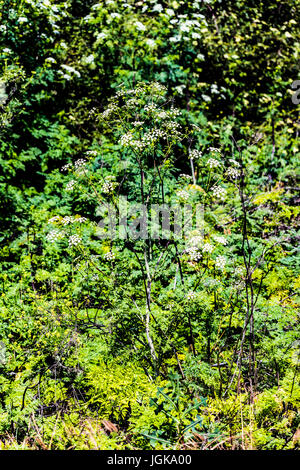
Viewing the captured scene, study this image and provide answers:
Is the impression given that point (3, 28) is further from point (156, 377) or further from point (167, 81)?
point (156, 377)

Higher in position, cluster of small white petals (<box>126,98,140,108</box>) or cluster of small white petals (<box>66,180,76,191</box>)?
cluster of small white petals (<box>126,98,140,108</box>)

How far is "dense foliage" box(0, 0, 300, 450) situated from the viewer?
2.22m

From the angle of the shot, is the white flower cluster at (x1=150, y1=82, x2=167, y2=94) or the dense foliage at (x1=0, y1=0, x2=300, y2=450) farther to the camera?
the white flower cluster at (x1=150, y1=82, x2=167, y2=94)

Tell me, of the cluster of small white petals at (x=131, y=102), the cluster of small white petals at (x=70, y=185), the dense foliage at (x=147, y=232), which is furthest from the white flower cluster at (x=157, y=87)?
the cluster of small white petals at (x=70, y=185)

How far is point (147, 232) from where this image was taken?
10.4 ft

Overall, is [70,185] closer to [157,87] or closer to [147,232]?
[147,232]

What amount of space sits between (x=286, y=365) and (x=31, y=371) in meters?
1.92

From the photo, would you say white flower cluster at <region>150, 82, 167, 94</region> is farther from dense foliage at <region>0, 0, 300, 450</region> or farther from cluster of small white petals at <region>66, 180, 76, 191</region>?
cluster of small white petals at <region>66, 180, 76, 191</region>

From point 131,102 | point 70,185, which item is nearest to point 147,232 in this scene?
point 70,185

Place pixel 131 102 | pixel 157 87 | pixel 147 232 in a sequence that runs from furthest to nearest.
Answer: pixel 147 232 < pixel 157 87 < pixel 131 102

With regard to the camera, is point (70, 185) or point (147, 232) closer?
point (70, 185)

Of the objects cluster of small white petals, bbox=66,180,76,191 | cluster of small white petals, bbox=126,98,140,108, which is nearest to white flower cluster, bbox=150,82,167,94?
cluster of small white petals, bbox=126,98,140,108

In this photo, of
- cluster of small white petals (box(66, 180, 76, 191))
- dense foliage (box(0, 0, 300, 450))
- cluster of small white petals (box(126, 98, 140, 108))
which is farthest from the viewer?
cluster of small white petals (box(66, 180, 76, 191))

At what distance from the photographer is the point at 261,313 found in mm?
2691
